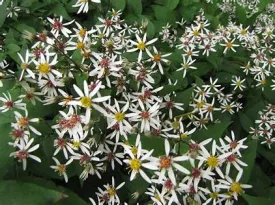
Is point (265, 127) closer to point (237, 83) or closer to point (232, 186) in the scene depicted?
point (237, 83)

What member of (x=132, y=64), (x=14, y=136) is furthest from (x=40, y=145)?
(x=132, y=64)

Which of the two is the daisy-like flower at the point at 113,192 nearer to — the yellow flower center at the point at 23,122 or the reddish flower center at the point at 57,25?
the yellow flower center at the point at 23,122

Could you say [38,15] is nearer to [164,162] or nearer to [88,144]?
[88,144]

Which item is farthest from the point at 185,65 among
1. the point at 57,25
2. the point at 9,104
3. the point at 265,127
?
the point at 9,104

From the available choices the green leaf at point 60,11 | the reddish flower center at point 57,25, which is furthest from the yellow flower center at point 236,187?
the green leaf at point 60,11

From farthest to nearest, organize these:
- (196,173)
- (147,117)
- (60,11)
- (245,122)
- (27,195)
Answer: (60,11)
(245,122)
(147,117)
(196,173)
(27,195)

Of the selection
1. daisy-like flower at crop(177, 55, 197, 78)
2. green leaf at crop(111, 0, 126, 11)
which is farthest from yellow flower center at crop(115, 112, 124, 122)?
green leaf at crop(111, 0, 126, 11)
